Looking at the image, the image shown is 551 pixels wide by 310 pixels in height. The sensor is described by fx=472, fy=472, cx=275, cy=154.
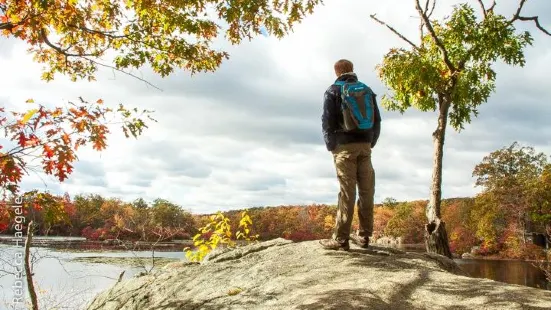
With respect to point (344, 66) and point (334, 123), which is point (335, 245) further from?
point (344, 66)

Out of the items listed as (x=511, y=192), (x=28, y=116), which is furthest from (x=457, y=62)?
(x=511, y=192)

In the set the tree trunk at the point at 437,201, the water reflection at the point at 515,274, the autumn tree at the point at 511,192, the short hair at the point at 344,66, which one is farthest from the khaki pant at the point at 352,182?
the autumn tree at the point at 511,192

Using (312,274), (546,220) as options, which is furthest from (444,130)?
(546,220)

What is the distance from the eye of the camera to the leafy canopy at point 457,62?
11.9 meters

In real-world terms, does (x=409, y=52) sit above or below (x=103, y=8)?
above

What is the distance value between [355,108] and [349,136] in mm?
403

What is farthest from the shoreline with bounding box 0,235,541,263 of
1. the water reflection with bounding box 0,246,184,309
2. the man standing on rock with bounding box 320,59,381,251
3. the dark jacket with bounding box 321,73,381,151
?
the dark jacket with bounding box 321,73,381,151

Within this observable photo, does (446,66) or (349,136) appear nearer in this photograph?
(349,136)

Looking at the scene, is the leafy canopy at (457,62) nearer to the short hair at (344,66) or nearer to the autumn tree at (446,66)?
the autumn tree at (446,66)

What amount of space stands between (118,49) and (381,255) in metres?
6.22

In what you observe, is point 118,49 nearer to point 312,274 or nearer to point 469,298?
point 312,274

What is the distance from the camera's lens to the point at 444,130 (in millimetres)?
12180

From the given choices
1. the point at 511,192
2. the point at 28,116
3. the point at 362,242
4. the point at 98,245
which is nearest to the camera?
the point at 28,116

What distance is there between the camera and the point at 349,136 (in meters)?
6.63
